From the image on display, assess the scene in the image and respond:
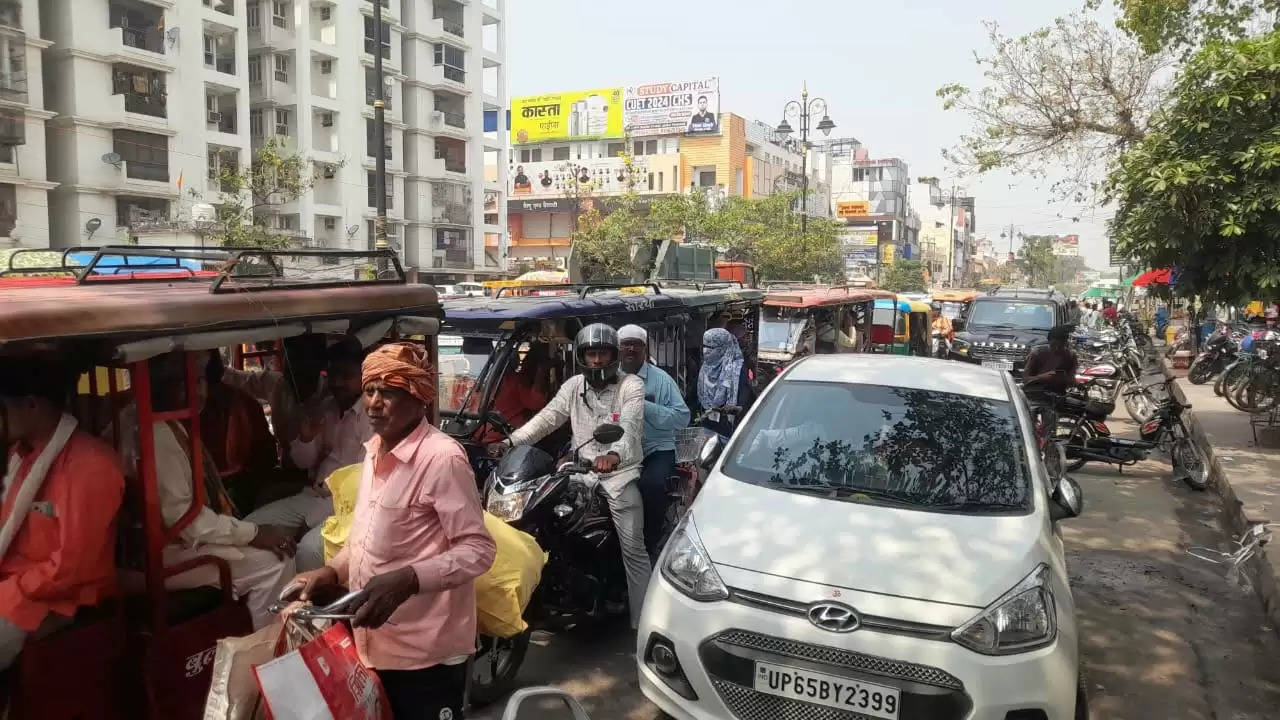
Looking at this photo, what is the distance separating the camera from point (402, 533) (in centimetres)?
239

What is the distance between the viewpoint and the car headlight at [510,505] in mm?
4250

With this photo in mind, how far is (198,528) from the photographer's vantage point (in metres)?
3.26

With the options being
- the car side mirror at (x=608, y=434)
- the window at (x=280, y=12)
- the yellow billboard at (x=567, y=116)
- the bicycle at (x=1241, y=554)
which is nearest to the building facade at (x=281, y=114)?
the window at (x=280, y=12)

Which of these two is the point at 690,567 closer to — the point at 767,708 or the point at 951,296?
the point at 767,708

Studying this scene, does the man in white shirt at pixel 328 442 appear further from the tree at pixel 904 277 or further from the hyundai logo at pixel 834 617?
the tree at pixel 904 277

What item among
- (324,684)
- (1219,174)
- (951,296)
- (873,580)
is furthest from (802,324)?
(951,296)

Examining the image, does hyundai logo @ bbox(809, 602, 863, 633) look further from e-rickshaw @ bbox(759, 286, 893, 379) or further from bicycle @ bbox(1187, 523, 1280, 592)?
e-rickshaw @ bbox(759, 286, 893, 379)

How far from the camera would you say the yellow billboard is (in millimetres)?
62250

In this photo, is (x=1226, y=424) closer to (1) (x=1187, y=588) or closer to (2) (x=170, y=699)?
(1) (x=1187, y=588)

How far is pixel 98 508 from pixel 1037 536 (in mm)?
3489

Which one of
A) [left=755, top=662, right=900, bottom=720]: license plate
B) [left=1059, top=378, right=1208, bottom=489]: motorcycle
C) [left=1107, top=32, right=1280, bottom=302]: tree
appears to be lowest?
[left=1059, top=378, right=1208, bottom=489]: motorcycle

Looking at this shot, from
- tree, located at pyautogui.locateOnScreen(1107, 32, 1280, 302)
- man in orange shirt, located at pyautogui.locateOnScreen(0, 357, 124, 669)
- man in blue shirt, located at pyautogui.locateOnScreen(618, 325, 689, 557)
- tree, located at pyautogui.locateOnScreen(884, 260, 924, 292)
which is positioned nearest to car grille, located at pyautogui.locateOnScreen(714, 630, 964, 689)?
man in blue shirt, located at pyautogui.locateOnScreen(618, 325, 689, 557)

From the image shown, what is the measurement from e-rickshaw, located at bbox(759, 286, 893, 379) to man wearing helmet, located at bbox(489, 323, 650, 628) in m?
7.45

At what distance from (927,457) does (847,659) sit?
4.54 ft
